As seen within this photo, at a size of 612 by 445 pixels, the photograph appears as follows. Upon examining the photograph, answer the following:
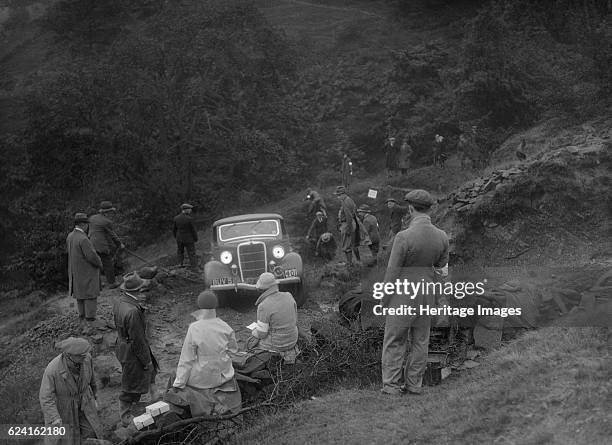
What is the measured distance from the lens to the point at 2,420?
8.45 metres

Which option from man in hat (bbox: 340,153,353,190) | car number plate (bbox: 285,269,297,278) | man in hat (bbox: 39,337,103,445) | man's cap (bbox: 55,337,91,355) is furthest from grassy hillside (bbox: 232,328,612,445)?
man in hat (bbox: 340,153,353,190)

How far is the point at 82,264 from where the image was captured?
942 centimetres

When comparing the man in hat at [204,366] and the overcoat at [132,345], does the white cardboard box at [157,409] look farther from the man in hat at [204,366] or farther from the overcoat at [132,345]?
the overcoat at [132,345]

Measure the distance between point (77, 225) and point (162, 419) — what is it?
476 cm

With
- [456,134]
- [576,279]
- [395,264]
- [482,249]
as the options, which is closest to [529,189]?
[482,249]

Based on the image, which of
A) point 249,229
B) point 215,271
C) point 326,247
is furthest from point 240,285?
point 326,247

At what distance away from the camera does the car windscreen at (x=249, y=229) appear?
11.9 metres

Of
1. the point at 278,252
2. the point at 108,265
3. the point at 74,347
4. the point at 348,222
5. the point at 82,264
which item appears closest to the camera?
the point at 74,347

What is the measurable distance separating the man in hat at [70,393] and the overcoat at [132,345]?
0.61m

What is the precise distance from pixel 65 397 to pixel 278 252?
604cm

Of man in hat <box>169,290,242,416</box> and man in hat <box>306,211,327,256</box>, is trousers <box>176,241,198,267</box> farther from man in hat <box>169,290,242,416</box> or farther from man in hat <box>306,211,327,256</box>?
man in hat <box>169,290,242,416</box>

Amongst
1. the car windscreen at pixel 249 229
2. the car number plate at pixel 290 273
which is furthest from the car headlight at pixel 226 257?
the car number plate at pixel 290 273

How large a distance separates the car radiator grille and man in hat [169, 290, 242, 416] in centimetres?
515

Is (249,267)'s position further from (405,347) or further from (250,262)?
(405,347)
